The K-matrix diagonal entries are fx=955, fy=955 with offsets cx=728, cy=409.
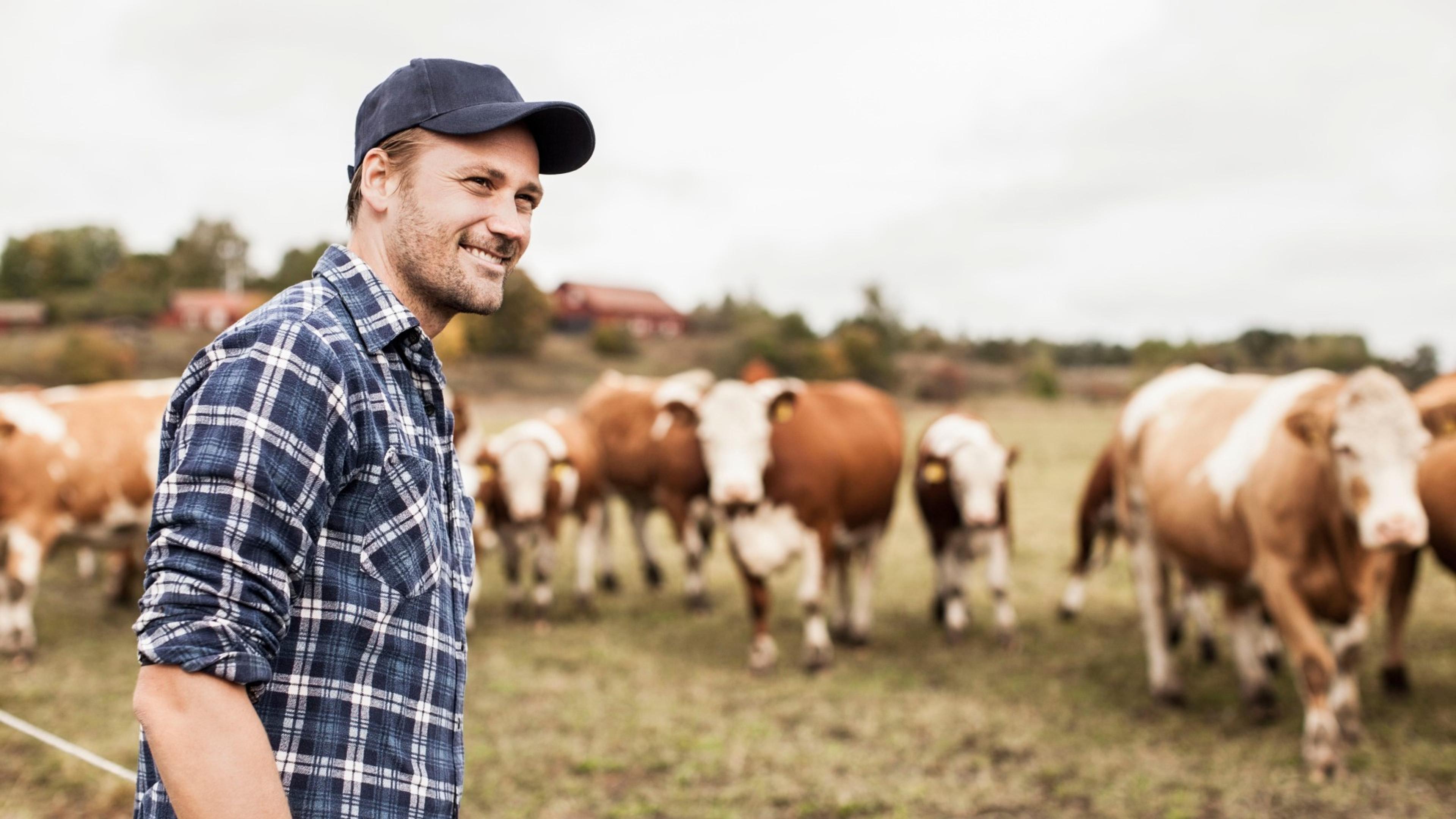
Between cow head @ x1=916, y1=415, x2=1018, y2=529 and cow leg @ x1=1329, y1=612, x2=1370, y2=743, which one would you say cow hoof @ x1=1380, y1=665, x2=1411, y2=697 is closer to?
cow leg @ x1=1329, y1=612, x2=1370, y2=743

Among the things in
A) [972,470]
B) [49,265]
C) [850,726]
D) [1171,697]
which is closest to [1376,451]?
[1171,697]

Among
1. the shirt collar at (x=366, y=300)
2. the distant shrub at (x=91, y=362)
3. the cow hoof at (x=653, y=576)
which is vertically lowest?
the cow hoof at (x=653, y=576)

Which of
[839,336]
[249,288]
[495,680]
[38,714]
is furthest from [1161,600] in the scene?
[249,288]

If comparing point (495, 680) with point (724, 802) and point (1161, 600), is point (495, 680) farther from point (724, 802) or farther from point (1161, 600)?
point (1161, 600)

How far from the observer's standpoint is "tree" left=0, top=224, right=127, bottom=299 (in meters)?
57.2

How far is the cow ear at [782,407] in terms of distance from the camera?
7355 millimetres

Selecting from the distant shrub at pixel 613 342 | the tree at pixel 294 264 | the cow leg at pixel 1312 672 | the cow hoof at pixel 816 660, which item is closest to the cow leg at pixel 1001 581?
the cow hoof at pixel 816 660

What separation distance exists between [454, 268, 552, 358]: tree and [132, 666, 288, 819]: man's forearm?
3822cm

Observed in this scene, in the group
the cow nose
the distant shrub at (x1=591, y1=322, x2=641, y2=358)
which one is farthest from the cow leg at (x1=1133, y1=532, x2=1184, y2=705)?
the distant shrub at (x1=591, y1=322, x2=641, y2=358)

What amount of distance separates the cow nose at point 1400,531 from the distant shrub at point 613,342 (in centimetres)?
4561

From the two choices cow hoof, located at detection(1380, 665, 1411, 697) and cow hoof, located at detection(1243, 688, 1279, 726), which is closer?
cow hoof, located at detection(1243, 688, 1279, 726)

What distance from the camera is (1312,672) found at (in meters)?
4.87

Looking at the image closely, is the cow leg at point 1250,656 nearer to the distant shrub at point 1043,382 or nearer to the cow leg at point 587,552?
the cow leg at point 587,552

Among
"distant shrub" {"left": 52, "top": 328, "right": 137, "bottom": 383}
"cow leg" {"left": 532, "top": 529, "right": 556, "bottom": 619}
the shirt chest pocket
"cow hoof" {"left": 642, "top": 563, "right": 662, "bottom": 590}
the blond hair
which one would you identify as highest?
"distant shrub" {"left": 52, "top": 328, "right": 137, "bottom": 383}
